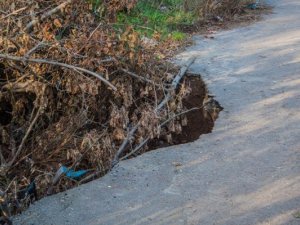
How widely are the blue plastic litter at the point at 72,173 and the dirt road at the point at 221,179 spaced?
208 millimetres

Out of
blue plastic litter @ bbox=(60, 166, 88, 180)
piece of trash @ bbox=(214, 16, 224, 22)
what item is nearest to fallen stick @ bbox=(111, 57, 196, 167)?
blue plastic litter @ bbox=(60, 166, 88, 180)

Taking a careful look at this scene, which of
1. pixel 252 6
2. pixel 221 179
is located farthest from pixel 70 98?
pixel 252 6

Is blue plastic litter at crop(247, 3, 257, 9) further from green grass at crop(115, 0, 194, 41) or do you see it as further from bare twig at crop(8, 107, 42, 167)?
bare twig at crop(8, 107, 42, 167)

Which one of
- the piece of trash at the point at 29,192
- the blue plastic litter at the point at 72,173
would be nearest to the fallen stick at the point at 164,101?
the blue plastic litter at the point at 72,173

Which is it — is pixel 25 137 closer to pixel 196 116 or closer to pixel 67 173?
pixel 67 173

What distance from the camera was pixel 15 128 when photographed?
390 centimetres

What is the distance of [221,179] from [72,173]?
1.05 metres

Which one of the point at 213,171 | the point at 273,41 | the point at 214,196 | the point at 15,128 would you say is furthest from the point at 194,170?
the point at 273,41

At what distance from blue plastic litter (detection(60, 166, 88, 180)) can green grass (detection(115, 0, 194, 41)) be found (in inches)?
127

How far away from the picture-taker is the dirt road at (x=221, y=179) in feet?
10.1

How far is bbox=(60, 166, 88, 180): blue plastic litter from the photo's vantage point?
3.60 m

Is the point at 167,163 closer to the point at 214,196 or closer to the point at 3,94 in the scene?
the point at 214,196

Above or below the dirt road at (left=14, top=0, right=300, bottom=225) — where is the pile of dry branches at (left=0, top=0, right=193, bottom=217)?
above

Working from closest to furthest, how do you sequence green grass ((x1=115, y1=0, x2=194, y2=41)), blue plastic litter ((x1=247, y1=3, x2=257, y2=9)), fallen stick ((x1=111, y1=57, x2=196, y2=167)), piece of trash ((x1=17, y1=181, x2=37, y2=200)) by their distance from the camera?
piece of trash ((x1=17, y1=181, x2=37, y2=200))
fallen stick ((x1=111, y1=57, x2=196, y2=167))
green grass ((x1=115, y1=0, x2=194, y2=41))
blue plastic litter ((x1=247, y1=3, x2=257, y2=9))
